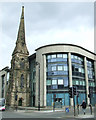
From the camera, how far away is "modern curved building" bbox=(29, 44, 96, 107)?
36.4 metres

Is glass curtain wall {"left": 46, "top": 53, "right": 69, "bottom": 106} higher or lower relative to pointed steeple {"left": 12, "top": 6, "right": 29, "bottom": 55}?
lower

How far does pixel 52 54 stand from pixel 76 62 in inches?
266

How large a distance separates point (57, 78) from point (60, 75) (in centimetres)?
105

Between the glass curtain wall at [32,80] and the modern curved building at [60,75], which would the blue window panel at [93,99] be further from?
the glass curtain wall at [32,80]

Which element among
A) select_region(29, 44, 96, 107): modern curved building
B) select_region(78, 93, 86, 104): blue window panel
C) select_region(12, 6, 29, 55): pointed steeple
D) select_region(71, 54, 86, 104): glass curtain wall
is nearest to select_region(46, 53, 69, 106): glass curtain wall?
select_region(29, 44, 96, 107): modern curved building

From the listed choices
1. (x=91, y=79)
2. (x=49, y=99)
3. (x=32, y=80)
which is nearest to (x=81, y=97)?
(x=91, y=79)

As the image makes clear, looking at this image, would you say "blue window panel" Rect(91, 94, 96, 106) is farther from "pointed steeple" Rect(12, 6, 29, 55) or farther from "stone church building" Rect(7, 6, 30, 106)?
"pointed steeple" Rect(12, 6, 29, 55)

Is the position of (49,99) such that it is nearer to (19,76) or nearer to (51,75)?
(51,75)

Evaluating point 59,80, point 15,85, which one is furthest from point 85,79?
point 15,85

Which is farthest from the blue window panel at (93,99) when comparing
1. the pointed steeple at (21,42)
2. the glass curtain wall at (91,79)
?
the pointed steeple at (21,42)

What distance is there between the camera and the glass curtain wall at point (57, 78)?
118 ft

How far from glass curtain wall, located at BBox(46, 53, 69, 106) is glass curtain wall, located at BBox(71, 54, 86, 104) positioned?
212 centimetres

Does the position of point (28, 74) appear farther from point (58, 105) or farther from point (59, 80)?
point (58, 105)

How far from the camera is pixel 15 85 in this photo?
4141 centimetres
